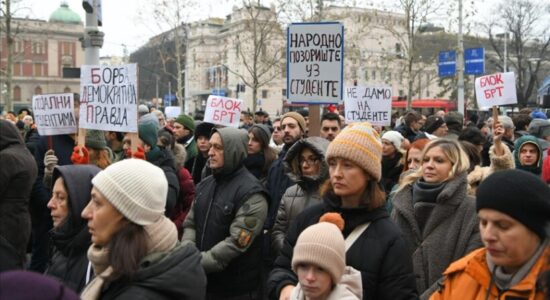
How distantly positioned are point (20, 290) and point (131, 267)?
122 cm

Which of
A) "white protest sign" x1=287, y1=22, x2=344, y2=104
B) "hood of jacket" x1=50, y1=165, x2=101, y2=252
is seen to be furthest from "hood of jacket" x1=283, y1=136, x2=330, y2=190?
"hood of jacket" x1=50, y1=165, x2=101, y2=252

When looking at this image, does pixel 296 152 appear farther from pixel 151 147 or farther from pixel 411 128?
pixel 411 128

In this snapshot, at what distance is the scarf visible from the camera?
284cm

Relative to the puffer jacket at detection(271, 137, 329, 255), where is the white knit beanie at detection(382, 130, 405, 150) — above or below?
above

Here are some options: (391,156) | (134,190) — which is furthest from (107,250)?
(391,156)

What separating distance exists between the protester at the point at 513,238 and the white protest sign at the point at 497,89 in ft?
20.2

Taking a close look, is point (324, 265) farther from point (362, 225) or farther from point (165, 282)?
point (165, 282)

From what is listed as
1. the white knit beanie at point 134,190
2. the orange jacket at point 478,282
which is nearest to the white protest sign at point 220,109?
the white knit beanie at point 134,190

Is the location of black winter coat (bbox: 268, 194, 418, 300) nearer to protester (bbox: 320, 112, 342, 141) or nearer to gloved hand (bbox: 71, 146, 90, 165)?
gloved hand (bbox: 71, 146, 90, 165)

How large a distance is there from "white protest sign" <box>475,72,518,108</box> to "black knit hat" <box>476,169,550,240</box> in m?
6.14

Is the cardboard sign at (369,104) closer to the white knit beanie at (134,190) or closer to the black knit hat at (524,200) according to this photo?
the white knit beanie at (134,190)

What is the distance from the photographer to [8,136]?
453 cm

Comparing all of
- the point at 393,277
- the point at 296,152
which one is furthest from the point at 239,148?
the point at 393,277

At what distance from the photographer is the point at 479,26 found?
48500 mm
